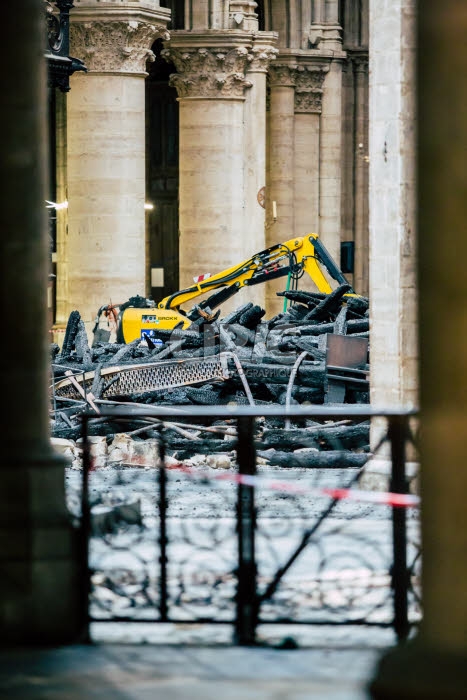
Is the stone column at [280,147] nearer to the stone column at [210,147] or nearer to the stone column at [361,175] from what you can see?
the stone column at [361,175]

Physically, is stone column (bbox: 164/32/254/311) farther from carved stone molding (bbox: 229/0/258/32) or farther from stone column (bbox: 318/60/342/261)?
stone column (bbox: 318/60/342/261)

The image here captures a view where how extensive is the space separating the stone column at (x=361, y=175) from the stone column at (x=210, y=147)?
1275 cm

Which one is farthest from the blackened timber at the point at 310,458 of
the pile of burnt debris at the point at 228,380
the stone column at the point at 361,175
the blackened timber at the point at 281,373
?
the stone column at the point at 361,175

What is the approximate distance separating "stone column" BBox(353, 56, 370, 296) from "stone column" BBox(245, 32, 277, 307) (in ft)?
A: 35.3

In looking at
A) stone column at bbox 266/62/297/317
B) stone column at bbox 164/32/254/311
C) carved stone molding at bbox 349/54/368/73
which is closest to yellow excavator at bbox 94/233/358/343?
stone column at bbox 164/32/254/311

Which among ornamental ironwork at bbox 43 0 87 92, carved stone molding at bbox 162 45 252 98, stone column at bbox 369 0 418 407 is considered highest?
carved stone molding at bbox 162 45 252 98

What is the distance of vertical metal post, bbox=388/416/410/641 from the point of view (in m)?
8.70

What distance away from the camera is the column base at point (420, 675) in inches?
241

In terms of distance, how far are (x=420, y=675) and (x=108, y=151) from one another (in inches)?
853

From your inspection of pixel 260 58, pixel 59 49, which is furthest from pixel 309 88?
pixel 59 49
